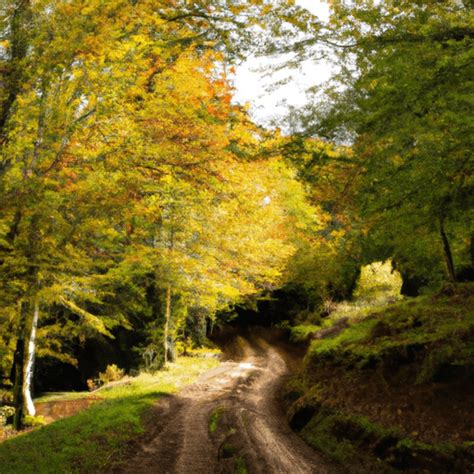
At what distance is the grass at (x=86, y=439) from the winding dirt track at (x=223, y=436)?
1.28 feet

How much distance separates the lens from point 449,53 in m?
5.02

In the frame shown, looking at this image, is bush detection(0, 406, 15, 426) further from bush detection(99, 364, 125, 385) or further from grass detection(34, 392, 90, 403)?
bush detection(99, 364, 125, 385)

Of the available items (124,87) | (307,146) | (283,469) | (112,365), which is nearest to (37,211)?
(124,87)

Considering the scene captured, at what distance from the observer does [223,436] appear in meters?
7.96

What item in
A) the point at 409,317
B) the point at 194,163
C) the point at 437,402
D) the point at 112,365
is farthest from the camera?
the point at 112,365

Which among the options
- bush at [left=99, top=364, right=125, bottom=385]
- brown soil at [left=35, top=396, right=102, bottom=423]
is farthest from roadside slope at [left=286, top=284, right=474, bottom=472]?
bush at [left=99, top=364, right=125, bottom=385]

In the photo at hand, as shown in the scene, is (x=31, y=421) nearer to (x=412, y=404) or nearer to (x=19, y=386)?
(x=19, y=386)

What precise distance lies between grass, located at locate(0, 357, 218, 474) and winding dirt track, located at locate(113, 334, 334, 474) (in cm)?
39

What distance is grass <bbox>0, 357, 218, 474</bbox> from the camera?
20.8 feet

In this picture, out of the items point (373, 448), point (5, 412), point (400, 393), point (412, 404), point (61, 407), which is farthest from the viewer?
point (61, 407)

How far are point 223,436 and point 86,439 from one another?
A: 2.63 m

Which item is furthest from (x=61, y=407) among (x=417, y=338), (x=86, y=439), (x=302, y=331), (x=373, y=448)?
(x=302, y=331)

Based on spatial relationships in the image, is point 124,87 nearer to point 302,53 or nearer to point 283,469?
point 302,53

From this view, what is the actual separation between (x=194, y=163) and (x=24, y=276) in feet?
14.5
